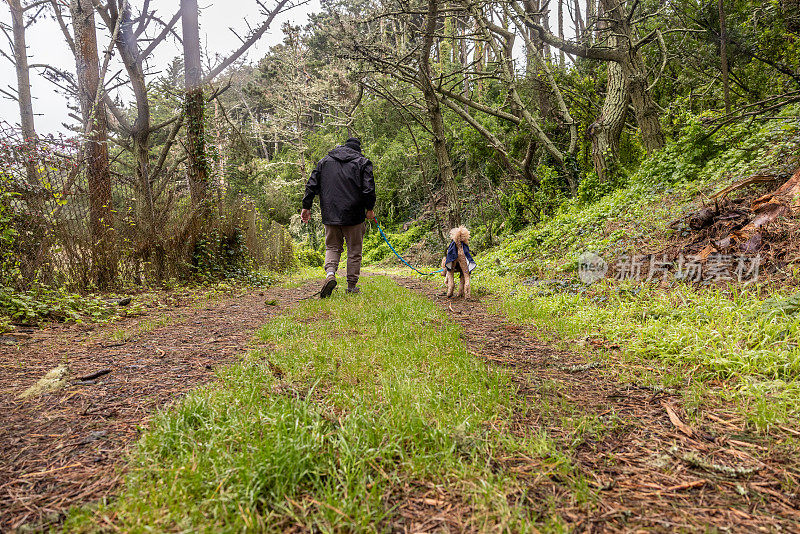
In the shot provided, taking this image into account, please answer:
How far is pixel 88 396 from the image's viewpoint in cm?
247

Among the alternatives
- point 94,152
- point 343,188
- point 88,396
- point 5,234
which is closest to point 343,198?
point 343,188

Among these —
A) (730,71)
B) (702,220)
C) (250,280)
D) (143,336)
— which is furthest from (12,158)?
(730,71)

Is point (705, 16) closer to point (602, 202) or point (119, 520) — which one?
point (602, 202)

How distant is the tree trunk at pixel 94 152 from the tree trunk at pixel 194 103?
1646mm

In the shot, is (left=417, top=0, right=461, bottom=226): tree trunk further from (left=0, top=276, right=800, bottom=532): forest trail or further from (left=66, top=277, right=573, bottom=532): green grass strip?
(left=66, top=277, right=573, bottom=532): green grass strip

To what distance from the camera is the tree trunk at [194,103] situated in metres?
8.96

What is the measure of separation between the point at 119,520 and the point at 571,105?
14665 mm

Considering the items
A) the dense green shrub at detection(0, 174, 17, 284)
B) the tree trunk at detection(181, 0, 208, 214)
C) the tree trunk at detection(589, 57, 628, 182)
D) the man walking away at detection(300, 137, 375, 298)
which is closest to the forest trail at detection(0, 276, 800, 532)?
the dense green shrub at detection(0, 174, 17, 284)

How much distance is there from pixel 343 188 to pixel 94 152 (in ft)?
16.4

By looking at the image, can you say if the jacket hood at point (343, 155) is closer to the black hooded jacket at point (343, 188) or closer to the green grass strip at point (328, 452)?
the black hooded jacket at point (343, 188)

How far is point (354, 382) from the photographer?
8.41 ft

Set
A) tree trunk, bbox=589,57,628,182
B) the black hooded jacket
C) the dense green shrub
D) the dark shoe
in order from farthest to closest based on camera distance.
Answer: tree trunk, bbox=589,57,628,182 → the black hooded jacket → the dark shoe → the dense green shrub

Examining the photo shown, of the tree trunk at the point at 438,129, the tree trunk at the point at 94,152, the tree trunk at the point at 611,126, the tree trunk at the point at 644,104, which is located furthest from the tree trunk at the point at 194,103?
the tree trunk at the point at 644,104

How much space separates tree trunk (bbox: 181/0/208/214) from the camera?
29.4 feet
